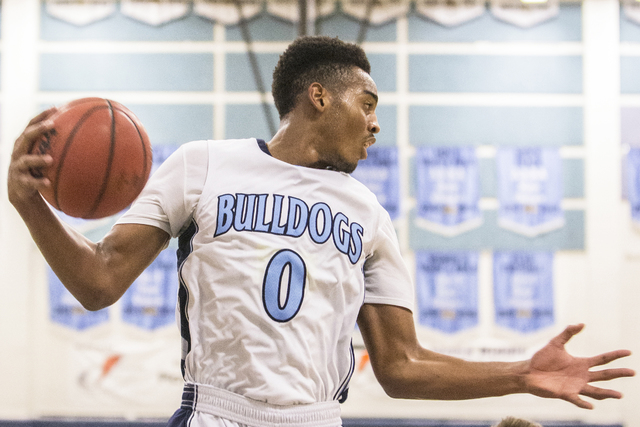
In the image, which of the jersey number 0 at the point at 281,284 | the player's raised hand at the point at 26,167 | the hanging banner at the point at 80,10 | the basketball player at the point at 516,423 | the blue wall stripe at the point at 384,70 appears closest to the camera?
the player's raised hand at the point at 26,167

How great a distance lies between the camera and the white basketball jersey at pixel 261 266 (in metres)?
1.59

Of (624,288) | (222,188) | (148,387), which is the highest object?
(222,188)

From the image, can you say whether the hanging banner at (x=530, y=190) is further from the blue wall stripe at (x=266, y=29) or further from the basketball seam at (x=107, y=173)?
the basketball seam at (x=107, y=173)

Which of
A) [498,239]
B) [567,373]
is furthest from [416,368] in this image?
[498,239]

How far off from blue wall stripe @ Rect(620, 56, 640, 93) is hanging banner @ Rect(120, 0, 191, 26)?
466cm

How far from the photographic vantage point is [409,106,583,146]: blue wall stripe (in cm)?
636

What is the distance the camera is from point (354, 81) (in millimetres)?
1897

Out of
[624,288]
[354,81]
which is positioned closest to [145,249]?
[354,81]

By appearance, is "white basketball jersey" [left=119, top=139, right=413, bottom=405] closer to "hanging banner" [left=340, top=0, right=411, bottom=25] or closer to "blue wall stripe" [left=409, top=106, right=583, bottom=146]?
"blue wall stripe" [left=409, top=106, right=583, bottom=146]

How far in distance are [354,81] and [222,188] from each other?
54 centimetres

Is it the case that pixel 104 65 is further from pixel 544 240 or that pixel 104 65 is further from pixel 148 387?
pixel 544 240

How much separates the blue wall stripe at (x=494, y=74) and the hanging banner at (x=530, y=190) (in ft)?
2.32

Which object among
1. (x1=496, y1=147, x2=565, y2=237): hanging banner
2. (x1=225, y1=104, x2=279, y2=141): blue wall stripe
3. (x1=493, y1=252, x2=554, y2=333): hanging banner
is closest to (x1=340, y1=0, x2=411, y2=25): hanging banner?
(x1=225, y1=104, x2=279, y2=141): blue wall stripe

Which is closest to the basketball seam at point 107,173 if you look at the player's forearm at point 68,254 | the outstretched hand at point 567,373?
the player's forearm at point 68,254
